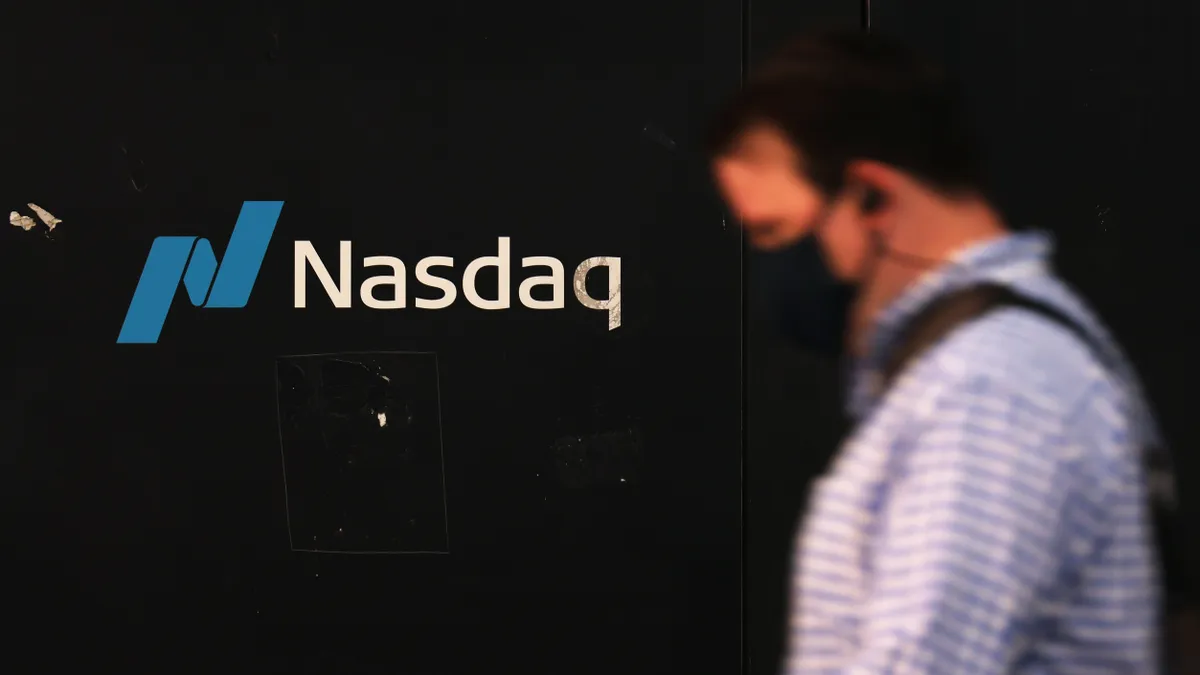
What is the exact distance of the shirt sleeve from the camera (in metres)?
0.94

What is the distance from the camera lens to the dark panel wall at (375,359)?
255 centimetres

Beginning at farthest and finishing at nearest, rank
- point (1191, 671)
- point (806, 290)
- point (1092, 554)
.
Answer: point (806, 290) → point (1191, 671) → point (1092, 554)

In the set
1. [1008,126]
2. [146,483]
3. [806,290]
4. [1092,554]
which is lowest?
[146,483]

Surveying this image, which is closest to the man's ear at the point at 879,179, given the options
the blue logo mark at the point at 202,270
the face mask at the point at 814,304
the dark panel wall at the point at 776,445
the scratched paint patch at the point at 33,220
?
the face mask at the point at 814,304

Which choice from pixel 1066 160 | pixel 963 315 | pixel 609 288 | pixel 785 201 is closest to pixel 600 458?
pixel 609 288

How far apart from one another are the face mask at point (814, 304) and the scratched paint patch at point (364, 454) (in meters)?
1.00

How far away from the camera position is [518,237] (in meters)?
2.56

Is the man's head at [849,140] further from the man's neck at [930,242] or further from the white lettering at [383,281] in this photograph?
the white lettering at [383,281]

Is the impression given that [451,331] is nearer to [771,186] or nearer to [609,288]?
[609,288]

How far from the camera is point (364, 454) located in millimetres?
2594

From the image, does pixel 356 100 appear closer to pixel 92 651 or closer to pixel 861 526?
pixel 92 651

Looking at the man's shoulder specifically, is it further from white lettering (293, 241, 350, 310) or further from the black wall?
white lettering (293, 241, 350, 310)

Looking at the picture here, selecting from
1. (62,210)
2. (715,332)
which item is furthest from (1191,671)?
(62,210)

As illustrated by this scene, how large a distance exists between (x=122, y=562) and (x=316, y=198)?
84 centimetres
